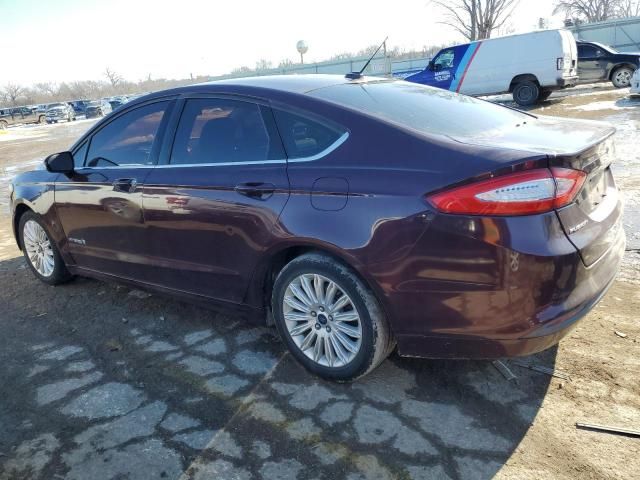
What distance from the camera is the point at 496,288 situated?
2307 mm

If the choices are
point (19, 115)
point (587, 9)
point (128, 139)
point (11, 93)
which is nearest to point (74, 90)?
point (11, 93)

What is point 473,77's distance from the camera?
17844 millimetres

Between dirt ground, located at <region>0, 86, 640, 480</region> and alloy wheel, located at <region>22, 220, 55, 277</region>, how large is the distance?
989 mm

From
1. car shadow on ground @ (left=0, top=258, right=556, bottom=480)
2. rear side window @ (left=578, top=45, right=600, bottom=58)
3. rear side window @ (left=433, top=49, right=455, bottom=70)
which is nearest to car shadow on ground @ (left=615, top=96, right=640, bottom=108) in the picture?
rear side window @ (left=578, top=45, right=600, bottom=58)

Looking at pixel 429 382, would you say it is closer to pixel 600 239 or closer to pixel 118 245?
pixel 600 239

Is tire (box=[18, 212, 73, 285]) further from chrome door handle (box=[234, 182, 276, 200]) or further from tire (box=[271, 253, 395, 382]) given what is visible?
tire (box=[271, 253, 395, 382])

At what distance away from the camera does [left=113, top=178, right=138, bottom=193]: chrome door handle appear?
3.60 m

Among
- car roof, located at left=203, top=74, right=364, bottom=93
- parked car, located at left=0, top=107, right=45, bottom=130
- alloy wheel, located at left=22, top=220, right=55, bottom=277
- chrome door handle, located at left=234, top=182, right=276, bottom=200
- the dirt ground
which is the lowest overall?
the dirt ground

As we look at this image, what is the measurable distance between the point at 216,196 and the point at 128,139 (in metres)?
1.19

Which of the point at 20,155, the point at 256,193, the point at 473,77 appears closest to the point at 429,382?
the point at 256,193

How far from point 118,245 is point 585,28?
112ft

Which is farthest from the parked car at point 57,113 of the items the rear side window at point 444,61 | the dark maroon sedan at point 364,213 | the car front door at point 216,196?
the car front door at point 216,196

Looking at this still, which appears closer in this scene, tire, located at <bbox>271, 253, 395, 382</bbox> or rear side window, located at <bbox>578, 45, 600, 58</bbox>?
tire, located at <bbox>271, 253, 395, 382</bbox>

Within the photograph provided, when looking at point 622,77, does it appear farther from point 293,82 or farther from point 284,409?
point 284,409
